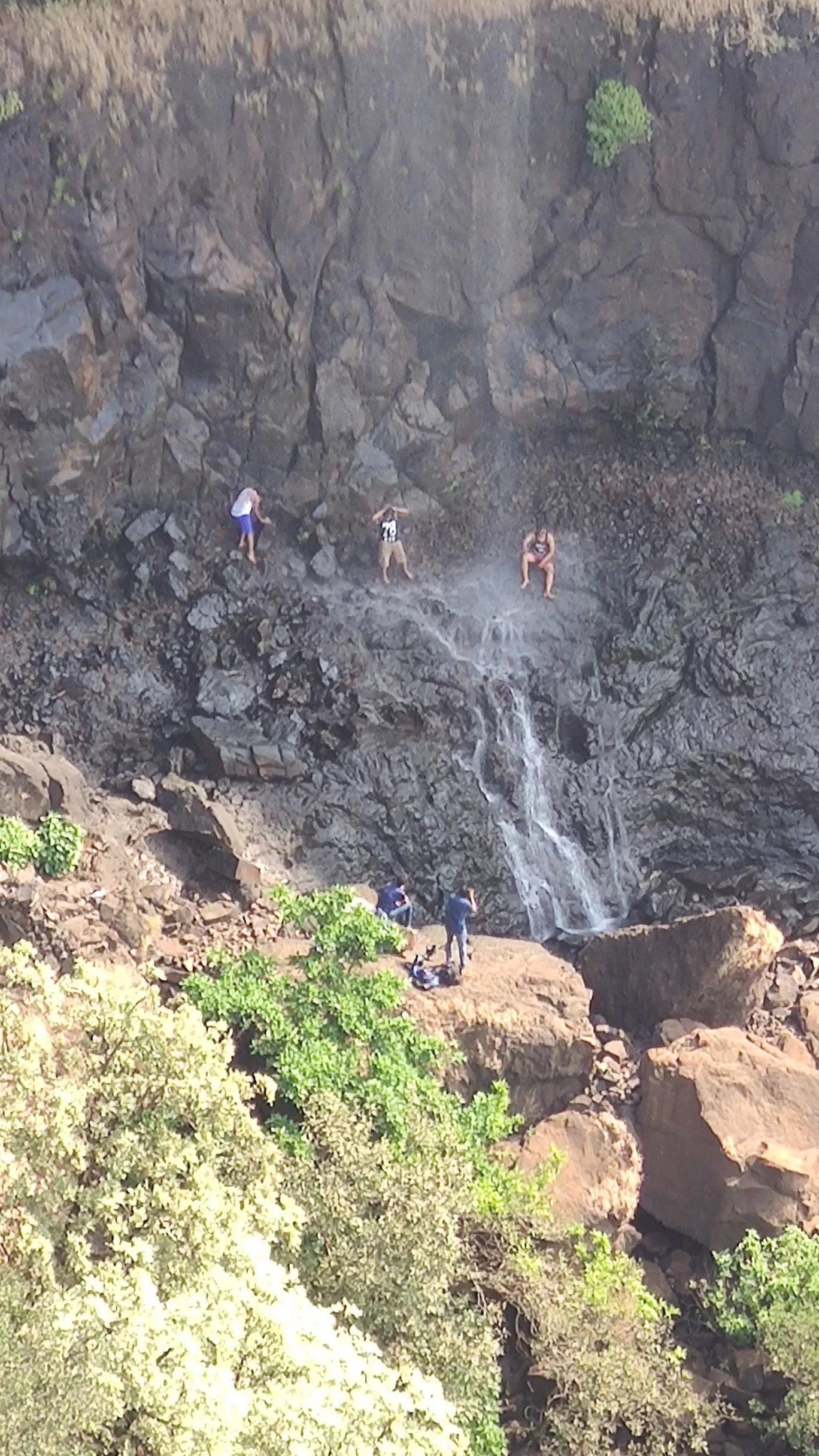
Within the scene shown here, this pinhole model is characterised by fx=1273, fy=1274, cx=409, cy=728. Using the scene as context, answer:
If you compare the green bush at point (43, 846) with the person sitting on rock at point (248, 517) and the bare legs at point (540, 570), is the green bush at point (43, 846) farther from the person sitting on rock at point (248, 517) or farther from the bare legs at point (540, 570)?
the bare legs at point (540, 570)

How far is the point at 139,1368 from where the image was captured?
20.2 ft

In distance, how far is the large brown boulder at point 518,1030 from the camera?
11883mm

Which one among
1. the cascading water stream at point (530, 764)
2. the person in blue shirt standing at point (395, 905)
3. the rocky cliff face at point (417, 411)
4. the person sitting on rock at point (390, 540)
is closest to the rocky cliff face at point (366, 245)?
the rocky cliff face at point (417, 411)

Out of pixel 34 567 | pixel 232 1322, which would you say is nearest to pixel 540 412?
pixel 34 567

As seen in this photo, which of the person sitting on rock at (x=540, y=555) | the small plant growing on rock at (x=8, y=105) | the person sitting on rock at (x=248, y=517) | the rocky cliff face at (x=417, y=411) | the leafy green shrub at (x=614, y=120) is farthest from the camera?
the person sitting on rock at (x=540, y=555)

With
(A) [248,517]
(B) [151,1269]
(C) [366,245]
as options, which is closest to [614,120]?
(C) [366,245]

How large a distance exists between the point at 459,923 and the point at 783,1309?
434 cm

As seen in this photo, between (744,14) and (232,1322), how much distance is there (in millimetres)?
17180

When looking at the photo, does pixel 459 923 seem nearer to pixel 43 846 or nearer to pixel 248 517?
pixel 43 846

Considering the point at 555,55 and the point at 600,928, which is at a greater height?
the point at 555,55

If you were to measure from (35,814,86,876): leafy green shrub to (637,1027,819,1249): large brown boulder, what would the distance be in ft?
19.7

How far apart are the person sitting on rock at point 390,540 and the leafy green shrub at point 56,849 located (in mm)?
6522

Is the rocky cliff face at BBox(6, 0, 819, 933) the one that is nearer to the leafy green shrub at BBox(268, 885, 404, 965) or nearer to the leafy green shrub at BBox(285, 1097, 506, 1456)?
the leafy green shrub at BBox(268, 885, 404, 965)

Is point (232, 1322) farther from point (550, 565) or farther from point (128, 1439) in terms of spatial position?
point (550, 565)
